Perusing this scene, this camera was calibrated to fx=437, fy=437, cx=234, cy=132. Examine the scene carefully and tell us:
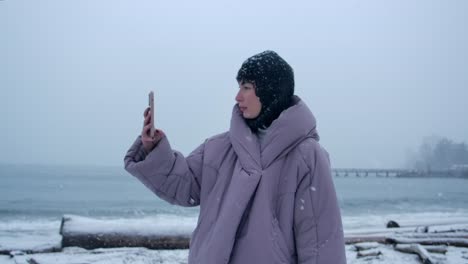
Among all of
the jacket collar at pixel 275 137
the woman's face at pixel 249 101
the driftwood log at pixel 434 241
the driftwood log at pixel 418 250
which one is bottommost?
the driftwood log at pixel 434 241

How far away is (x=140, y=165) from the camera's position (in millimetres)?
1995

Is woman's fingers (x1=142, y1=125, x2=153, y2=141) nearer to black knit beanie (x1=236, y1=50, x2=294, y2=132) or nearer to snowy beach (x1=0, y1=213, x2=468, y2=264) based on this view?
black knit beanie (x1=236, y1=50, x2=294, y2=132)

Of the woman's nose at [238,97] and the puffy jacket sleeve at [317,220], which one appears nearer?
the puffy jacket sleeve at [317,220]

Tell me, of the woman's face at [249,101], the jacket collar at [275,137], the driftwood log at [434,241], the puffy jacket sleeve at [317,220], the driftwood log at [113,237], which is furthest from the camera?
the driftwood log at [434,241]

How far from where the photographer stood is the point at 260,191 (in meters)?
1.89

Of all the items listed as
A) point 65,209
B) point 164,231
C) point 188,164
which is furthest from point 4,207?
point 188,164

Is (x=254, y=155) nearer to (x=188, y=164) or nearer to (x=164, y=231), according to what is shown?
(x=188, y=164)

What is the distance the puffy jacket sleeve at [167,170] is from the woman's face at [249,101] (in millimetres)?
313

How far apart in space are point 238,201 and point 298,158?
12.8 inches

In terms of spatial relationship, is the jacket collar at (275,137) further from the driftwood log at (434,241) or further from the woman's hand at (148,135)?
the driftwood log at (434,241)

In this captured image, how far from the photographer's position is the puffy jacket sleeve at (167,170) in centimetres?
200

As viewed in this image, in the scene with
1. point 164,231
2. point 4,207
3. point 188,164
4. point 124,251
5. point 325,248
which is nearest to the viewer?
point 325,248

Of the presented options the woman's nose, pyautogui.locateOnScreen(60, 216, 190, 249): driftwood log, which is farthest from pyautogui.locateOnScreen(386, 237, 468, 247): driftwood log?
the woman's nose

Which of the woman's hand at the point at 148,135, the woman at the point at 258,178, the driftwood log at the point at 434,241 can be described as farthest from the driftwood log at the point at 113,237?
the woman's hand at the point at 148,135
